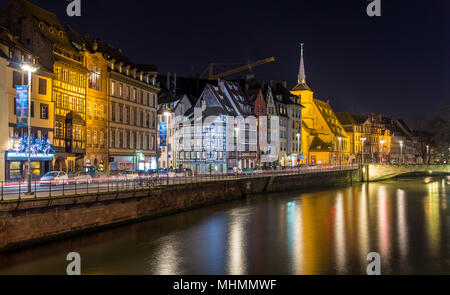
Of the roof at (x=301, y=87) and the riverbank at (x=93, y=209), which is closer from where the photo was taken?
the riverbank at (x=93, y=209)

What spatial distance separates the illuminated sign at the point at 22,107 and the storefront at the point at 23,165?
362 inches

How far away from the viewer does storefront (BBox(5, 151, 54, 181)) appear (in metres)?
42.0

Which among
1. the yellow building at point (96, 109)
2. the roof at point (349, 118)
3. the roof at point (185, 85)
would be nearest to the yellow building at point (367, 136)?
the roof at point (349, 118)

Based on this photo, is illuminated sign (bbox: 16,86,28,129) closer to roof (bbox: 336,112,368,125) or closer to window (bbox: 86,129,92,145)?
window (bbox: 86,129,92,145)

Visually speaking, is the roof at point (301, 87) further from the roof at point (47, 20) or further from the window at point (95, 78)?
the roof at point (47, 20)

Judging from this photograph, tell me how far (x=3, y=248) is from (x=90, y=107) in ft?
105

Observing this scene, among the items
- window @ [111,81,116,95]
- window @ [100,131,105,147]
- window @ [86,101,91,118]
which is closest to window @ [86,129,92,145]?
window @ [86,101,91,118]

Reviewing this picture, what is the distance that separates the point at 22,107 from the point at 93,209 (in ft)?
28.8

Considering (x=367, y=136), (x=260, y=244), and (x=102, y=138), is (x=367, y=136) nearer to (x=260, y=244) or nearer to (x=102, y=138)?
(x=102, y=138)

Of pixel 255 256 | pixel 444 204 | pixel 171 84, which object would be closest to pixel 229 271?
pixel 255 256

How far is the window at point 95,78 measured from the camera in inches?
2192

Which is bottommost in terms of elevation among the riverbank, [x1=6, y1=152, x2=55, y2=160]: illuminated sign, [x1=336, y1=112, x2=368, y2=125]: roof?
the riverbank

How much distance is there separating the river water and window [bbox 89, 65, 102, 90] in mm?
20675

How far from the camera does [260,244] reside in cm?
3362
